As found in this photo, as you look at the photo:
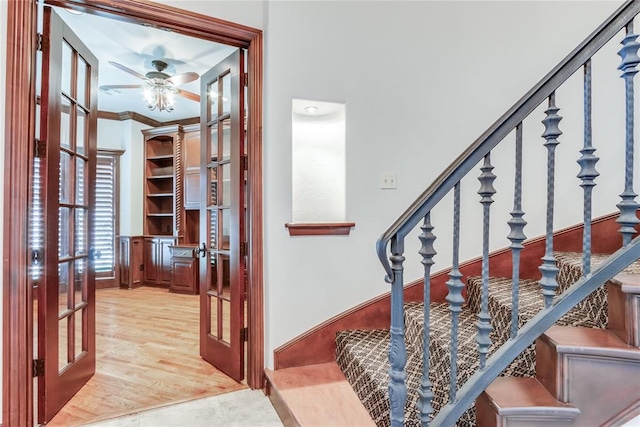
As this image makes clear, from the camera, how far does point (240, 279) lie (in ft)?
7.44

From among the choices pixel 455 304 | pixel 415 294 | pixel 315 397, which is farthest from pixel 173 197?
pixel 455 304

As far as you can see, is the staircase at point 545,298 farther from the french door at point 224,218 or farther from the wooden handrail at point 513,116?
the french door at point 224,218

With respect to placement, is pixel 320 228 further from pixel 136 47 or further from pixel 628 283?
pixel 136 47

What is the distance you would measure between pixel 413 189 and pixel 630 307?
1360 mm

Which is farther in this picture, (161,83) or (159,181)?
(159,181)

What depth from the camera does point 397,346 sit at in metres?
1.24

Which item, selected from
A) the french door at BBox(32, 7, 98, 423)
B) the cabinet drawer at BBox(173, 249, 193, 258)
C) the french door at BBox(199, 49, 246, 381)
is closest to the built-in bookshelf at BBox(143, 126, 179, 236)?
the cabinet drawer at BBox(173, 249, 193, 258)

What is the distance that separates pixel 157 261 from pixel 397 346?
5104mm

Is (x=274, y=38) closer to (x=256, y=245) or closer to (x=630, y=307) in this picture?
(x=256, y=245)

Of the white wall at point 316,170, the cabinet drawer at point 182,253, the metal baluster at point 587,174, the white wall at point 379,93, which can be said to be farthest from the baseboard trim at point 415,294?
the cabinet drawer at point 182,253

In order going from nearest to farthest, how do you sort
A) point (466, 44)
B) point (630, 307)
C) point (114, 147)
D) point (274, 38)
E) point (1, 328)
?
1. point (630, 307)
2. point (1, 328)
3. point (274, 38)
4. point (466, 44)
5. point (114, 147)

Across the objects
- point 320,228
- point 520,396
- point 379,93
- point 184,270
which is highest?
point 379,93

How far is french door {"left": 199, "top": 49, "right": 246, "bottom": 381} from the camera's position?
2.28m

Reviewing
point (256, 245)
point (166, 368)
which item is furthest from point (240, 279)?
point (166, 368)
